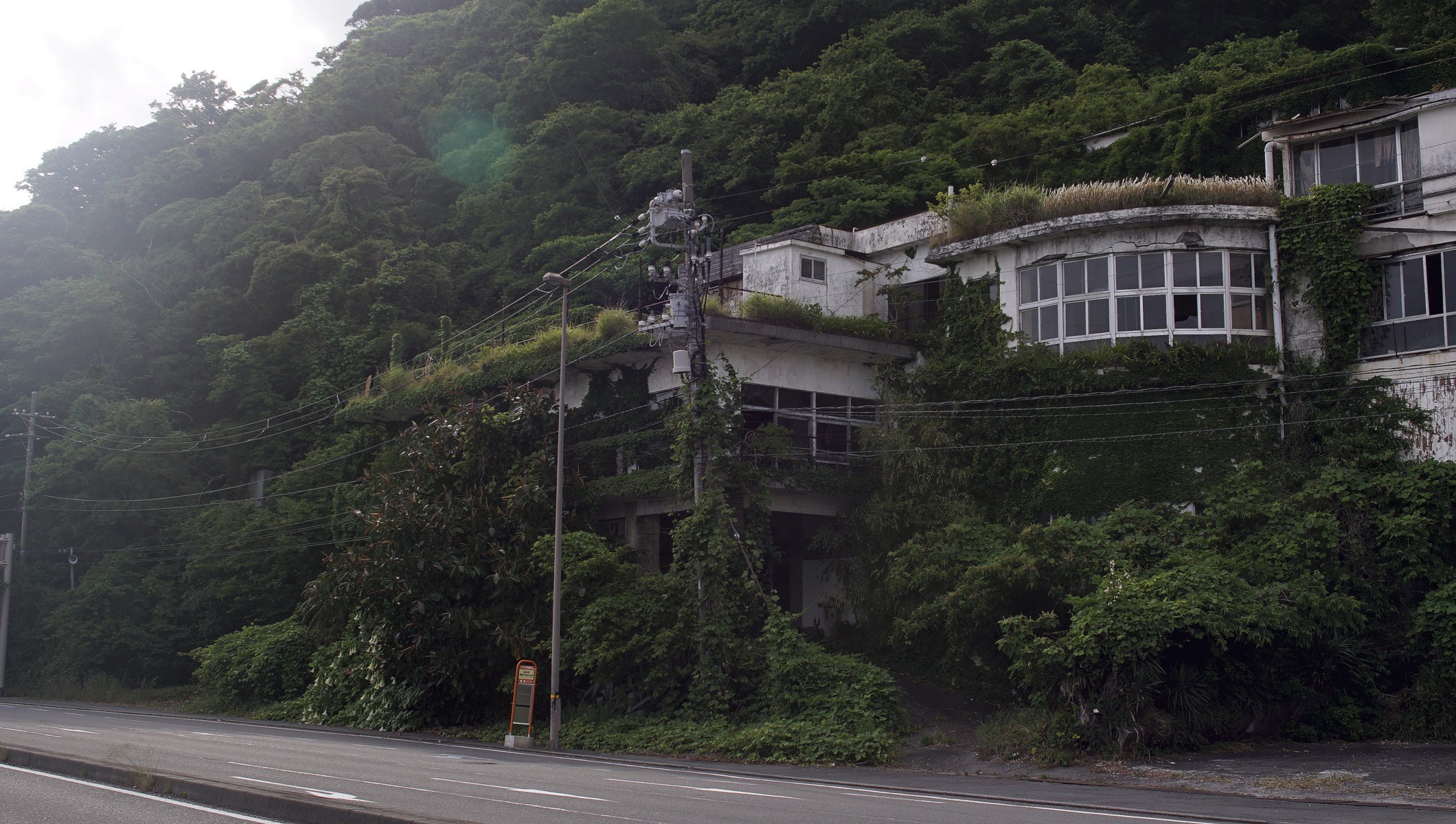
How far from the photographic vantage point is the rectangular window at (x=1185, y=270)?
25516 mm

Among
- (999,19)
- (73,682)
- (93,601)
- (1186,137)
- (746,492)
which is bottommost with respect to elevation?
(73,682)

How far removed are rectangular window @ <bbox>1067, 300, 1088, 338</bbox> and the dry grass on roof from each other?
2.05 metres

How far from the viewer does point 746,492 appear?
25.2 metres

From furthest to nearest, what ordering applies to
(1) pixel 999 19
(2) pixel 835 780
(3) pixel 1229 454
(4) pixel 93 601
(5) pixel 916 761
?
(1) pixel 999 19 → (4) pixel 93 601 → (3) pixel 1229 454 → (5) pixel 916 761 → (2) pixel 835 780

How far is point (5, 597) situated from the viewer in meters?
45.2

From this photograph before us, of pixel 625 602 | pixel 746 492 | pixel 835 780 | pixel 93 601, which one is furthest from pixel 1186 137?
pixel 93 601

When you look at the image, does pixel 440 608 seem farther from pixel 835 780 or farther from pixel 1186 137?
pixel 1186 137

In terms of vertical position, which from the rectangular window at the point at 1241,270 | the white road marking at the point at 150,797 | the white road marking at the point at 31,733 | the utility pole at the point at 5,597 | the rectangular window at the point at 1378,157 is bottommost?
the white road marking at the point at 31,733

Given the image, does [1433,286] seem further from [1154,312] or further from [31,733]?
[31,733]

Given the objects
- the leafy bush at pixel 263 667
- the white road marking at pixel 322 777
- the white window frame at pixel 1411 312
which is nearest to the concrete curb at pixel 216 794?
the white road marking at pixel 322 777

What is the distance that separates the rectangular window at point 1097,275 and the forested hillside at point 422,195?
3.29 metres

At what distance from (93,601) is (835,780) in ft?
117

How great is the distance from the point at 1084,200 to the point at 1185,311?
3.45 metres

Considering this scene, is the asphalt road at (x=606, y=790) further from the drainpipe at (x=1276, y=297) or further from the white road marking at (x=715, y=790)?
the drainpipe at (x=1276, y=297)
